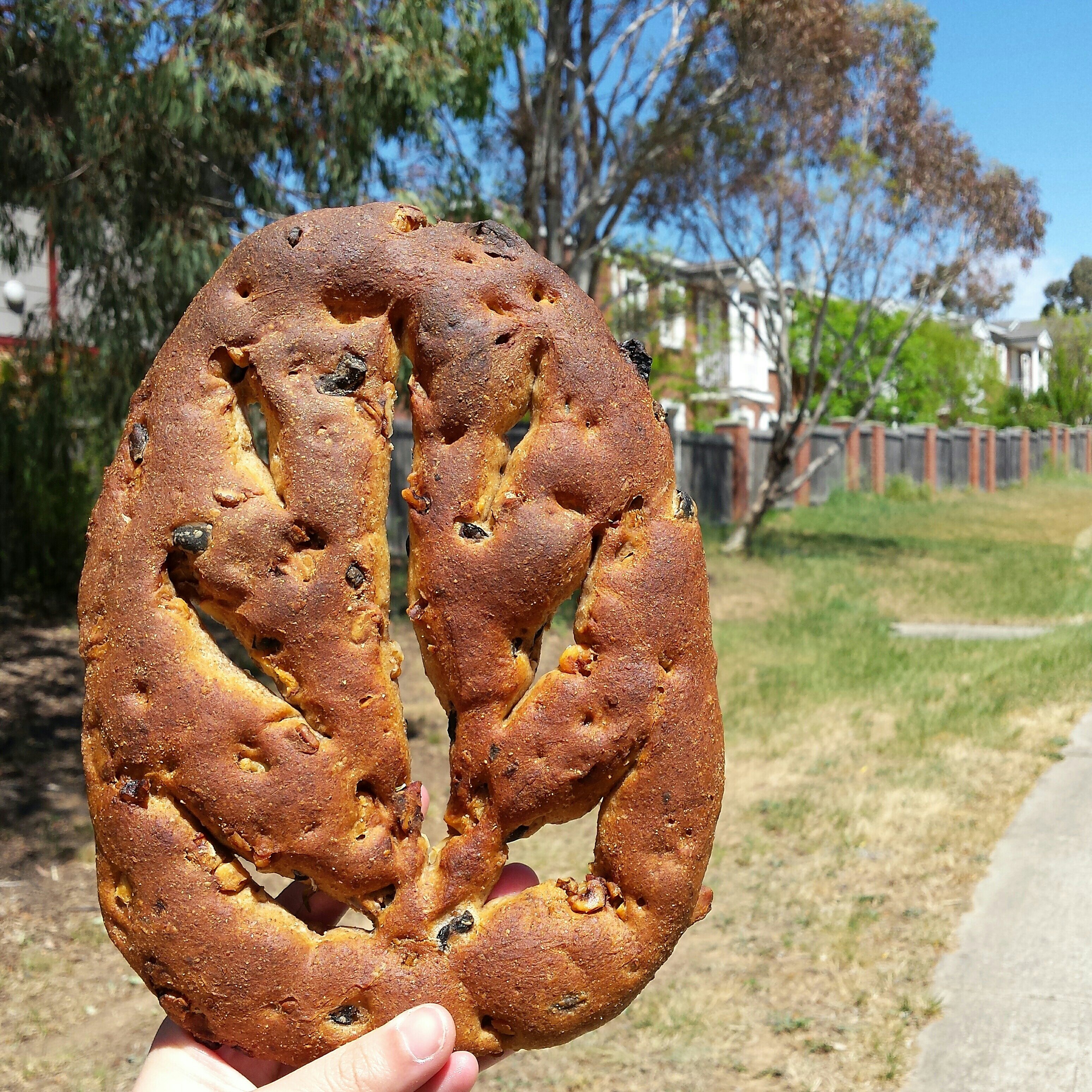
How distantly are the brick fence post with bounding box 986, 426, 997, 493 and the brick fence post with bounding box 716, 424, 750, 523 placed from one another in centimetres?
1487

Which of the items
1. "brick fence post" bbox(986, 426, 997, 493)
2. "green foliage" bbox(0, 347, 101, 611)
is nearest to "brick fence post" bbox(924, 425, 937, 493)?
"brick fence post" bbox(986, 426, 997, 493)

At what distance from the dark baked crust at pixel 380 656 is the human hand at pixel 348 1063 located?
0.06 m

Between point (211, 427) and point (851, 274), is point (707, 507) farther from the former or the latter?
point (211, 427)

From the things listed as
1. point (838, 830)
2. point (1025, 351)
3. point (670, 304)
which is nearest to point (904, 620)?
point (838, 830)

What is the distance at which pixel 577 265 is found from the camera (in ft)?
37.4

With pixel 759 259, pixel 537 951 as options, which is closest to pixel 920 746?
pixel 537 951

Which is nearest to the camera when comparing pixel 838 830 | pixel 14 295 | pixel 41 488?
pixel 838 830

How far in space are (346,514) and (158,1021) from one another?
10.9 ft

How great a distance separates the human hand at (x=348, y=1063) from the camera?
1545mm

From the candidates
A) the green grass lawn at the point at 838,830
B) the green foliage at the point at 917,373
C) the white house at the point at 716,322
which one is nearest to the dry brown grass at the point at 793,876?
the green grass lawn at the point at 838,830

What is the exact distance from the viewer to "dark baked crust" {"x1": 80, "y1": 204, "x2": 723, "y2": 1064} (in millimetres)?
1622

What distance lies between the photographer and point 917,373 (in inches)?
1507

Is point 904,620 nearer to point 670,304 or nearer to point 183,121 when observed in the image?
point 670,304

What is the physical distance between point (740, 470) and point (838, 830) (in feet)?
49.2
